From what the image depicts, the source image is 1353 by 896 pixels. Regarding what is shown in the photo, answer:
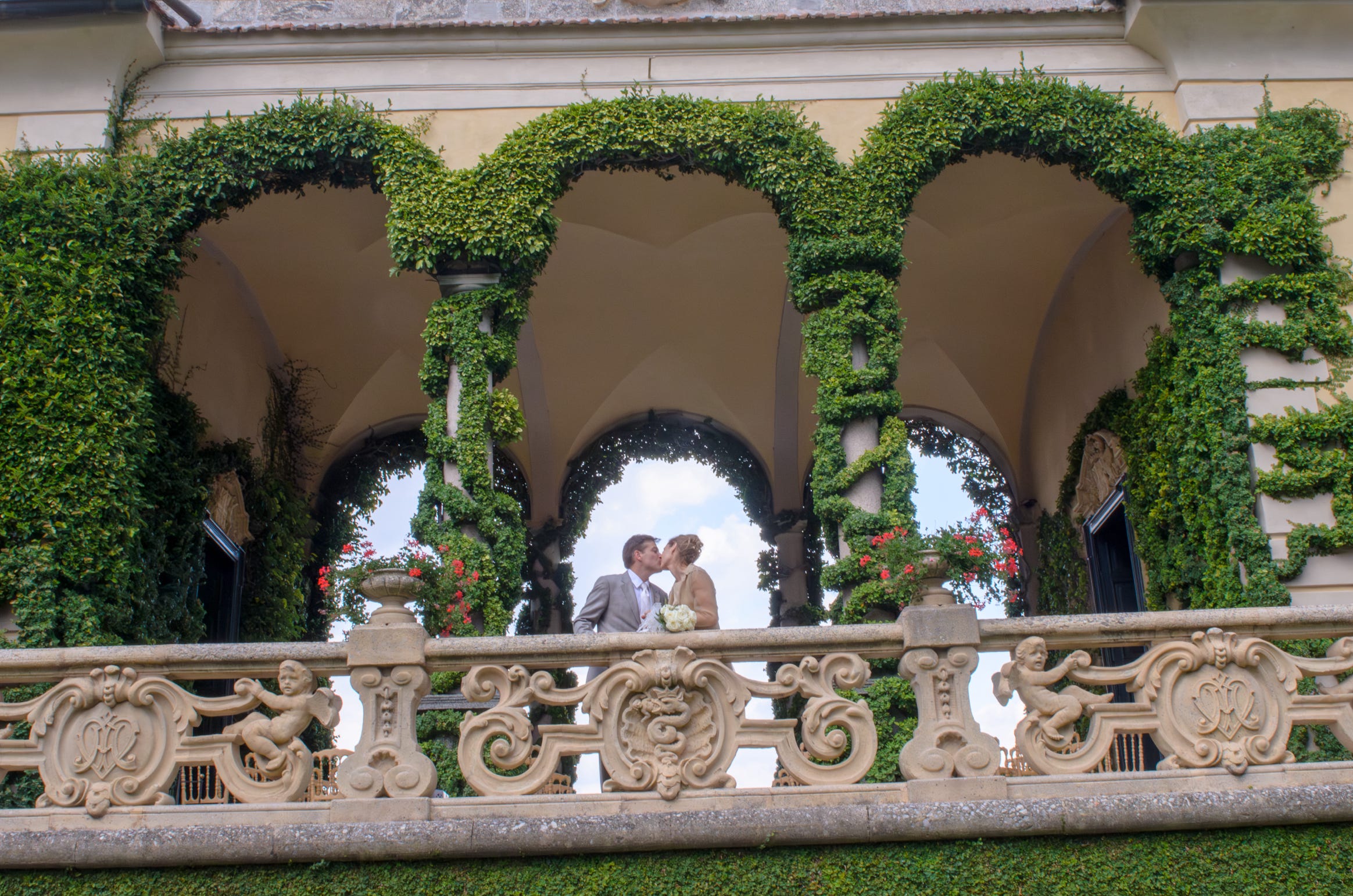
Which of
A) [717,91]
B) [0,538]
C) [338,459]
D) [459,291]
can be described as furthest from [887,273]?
[338,459]

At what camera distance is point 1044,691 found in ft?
18.6

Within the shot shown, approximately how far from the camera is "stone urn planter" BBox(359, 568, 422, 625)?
5.84 meters

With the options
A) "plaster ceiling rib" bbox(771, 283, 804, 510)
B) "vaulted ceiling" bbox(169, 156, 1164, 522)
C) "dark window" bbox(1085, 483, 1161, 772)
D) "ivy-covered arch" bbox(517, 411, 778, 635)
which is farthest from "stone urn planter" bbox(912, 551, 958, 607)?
"ivy-covered arch" bbox(517, 411, 778, 635)

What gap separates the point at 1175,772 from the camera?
219 inches

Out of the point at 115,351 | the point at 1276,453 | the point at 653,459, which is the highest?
the point at 653,459

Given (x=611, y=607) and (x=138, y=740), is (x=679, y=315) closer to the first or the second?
(x=611, y=607)

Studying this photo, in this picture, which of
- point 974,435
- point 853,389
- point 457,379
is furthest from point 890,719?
point 974,435

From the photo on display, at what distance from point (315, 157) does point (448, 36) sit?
1445 mm

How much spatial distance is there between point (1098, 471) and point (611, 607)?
221 inches

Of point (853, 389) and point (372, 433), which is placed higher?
point (372, 433)

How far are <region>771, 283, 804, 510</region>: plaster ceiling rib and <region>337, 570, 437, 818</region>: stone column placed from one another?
7182 millimetres

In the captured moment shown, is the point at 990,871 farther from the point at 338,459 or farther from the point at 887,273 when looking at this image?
the point at 338,459

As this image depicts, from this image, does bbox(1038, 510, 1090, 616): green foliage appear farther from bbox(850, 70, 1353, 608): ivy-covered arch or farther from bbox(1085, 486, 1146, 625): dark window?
bbox(850, 70, 1353, 608): ivy-covered arch

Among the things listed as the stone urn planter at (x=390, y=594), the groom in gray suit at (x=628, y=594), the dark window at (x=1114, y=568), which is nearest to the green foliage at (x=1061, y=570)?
the dark window at (x=1114, y=568)
